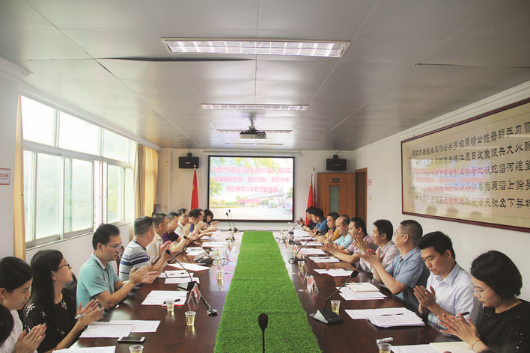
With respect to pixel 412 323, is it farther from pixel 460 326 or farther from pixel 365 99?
pixel 365 99

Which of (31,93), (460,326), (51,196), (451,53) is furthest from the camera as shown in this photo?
(51,196)

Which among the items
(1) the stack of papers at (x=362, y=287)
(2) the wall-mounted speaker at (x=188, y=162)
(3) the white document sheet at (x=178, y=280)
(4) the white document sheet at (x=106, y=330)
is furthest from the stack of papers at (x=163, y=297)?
(2) the wall-mounted speaker at (x=188, y=162)

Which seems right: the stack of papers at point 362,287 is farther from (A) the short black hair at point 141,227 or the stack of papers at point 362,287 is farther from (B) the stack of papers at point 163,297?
(A) the short black hair at point 141,227

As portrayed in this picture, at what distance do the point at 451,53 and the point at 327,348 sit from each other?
94.9 inches

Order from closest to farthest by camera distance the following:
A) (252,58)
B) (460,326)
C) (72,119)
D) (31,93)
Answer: (460,326) < (252,58) < (31,93) < (72,119)

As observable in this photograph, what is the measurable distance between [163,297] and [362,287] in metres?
1.51

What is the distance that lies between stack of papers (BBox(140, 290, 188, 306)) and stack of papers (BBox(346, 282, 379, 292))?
4.19 ft

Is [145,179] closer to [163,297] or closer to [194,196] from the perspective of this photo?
[194,196]

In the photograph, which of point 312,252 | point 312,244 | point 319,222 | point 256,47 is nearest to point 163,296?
point 256,47

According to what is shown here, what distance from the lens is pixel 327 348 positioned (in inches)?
64.8

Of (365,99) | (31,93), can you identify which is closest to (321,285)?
(365,99)

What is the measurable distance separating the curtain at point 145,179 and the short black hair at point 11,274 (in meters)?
5.91

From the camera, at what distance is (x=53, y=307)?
1.92 meters

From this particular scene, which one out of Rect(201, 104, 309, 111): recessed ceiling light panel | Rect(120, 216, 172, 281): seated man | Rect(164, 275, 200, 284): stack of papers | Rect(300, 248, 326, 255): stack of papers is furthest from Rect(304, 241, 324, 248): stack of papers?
Rect(120, 216, 172, 281): seated man
